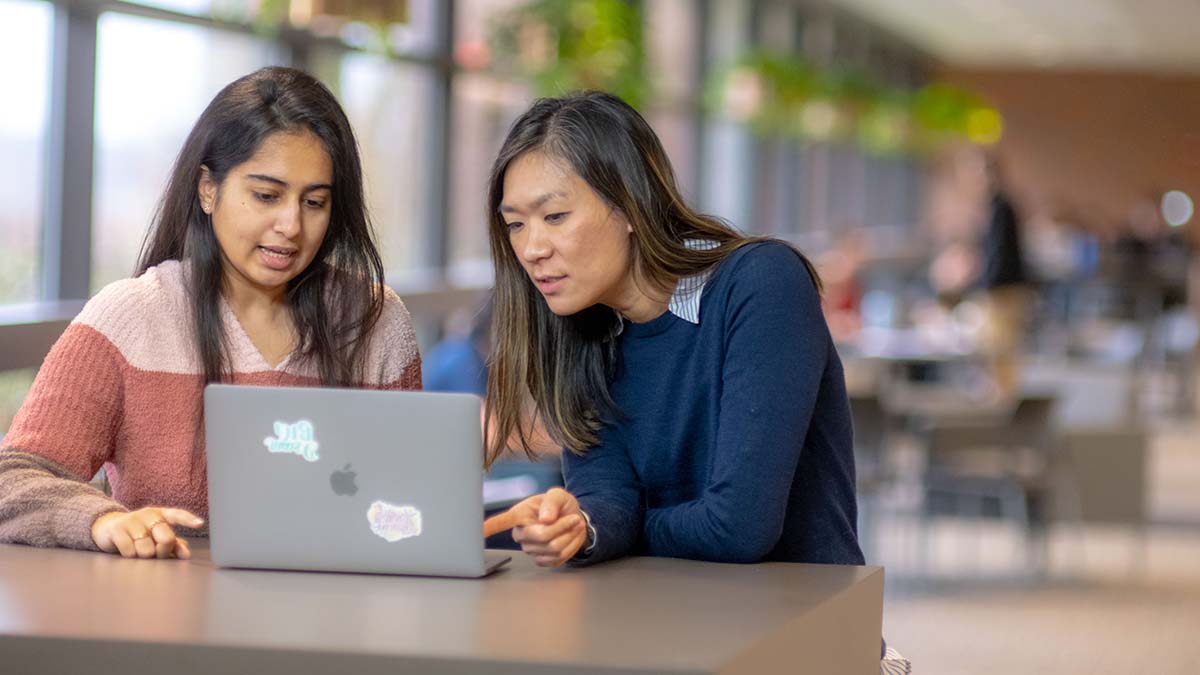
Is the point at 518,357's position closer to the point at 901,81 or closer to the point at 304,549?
the point at 304,549

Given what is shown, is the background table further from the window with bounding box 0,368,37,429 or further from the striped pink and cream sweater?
the window with bounding box 0,368,37,429

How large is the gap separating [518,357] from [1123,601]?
4184mm

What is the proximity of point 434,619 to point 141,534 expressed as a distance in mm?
560

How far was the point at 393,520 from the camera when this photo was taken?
6.14 feet

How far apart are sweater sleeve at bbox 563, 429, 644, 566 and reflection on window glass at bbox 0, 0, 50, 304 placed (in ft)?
9.14

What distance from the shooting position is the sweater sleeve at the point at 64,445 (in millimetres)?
2109

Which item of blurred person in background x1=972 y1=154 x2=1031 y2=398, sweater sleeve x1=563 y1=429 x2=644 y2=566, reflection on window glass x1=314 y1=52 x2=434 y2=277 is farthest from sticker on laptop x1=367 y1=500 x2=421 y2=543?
blurred person in background x1=972 y1=154 x2=1031 y2=398

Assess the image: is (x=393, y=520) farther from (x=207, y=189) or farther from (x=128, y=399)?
(x=207, y=189)

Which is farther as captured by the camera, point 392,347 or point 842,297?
point 842,297

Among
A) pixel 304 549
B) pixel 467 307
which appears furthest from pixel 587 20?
pixel 304 549

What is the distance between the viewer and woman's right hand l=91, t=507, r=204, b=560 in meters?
2.04

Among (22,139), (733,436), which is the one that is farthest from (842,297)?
(733,436)

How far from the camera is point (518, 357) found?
2311mm

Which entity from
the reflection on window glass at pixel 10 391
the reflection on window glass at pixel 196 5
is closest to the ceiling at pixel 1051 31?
the reflection on window glass at pixel 196 5
